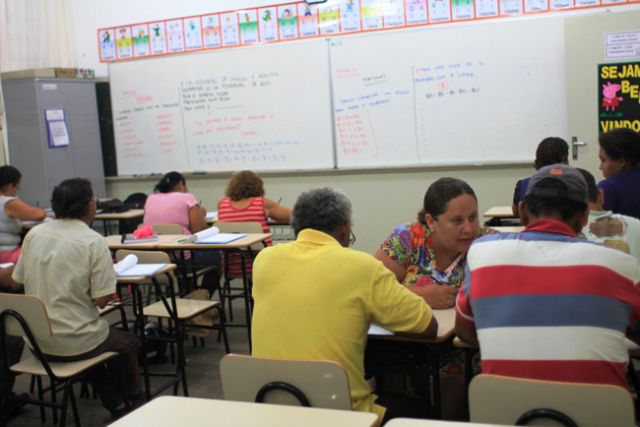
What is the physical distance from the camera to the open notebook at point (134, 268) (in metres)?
3.36

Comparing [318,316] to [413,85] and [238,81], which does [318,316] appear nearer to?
[413,85]

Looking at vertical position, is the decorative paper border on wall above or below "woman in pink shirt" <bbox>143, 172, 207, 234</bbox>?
above

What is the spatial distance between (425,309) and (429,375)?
1.72 ft

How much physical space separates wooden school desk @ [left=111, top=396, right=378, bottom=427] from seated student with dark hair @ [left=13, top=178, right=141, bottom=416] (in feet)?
5.16

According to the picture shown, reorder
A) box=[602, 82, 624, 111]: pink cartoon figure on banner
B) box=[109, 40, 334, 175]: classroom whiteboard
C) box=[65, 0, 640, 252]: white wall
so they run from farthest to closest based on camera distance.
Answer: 1. box=[109, 40, 334, 175]: classroom whiteboard
2. box=[65, 0, 640, 252]: white wall
3. box=[602, 82, 624, 111]: pink cartoon figure on banner

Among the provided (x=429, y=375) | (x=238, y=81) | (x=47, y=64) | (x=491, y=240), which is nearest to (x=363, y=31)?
(x=238, y=81)

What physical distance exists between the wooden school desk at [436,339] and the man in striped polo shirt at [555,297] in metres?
0.40

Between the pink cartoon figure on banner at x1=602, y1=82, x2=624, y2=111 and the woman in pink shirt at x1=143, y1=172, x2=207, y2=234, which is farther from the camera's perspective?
the pink cartoon figure on banner at x1=602, y1=82, x2=624, y2=111

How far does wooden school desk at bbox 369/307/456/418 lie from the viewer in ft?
7.00

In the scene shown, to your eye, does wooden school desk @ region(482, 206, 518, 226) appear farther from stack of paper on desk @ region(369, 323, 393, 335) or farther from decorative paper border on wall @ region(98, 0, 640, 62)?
stack of paper on desk @ region(369, 323, 393, 335)

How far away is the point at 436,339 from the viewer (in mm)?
2133

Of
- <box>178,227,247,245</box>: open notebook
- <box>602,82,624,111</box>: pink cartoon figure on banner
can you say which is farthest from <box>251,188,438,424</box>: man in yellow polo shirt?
<box>602,82,624,111</box>: pink cartoon figure on banner

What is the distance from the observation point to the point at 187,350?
4555 mm

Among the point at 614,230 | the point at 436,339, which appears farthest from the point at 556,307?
the point at 614,230
